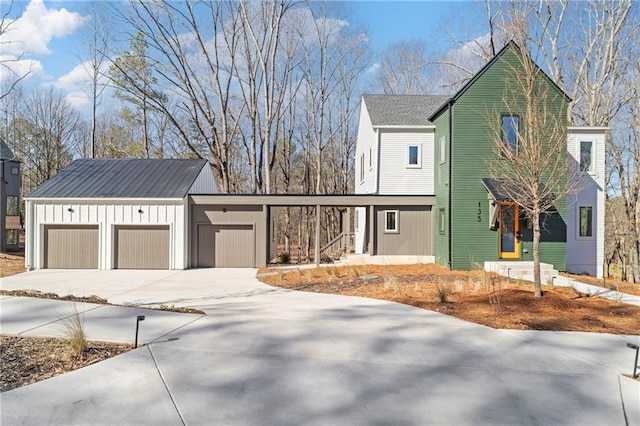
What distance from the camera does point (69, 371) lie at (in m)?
4.27

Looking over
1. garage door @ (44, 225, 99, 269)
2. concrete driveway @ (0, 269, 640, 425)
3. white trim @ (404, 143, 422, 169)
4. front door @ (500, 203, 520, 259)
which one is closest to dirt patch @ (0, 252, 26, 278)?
garage door @ (44, 225, 99, 269)

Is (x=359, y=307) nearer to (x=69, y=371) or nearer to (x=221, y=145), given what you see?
(x=69, y=371)

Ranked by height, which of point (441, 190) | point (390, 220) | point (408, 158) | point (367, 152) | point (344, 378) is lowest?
point (344, 378)

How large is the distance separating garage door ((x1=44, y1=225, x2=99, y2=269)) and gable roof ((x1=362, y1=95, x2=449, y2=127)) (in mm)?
12710

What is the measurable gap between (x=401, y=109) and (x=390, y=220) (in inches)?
214

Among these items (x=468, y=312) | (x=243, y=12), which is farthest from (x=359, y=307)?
(x=243, y=12)

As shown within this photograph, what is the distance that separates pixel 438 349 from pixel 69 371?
4257 mm

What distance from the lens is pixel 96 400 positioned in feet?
12.1

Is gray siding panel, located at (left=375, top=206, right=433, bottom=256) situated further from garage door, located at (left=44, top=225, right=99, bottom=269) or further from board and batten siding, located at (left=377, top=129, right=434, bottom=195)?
garage door, located at (left=44, top=225, right=99, bottom=269)

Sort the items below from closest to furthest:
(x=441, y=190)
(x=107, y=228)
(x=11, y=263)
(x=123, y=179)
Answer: (x=441, y=190) < (x=107, y=228) < (x=123, y=179) < (x=11, y=263)

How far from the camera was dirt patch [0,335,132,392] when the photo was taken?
4116 mm

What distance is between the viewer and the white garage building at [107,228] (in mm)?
16781

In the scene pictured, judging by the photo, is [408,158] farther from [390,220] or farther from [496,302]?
[496,302]

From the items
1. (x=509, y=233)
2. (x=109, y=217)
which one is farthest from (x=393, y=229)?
(x=109, y=217)
